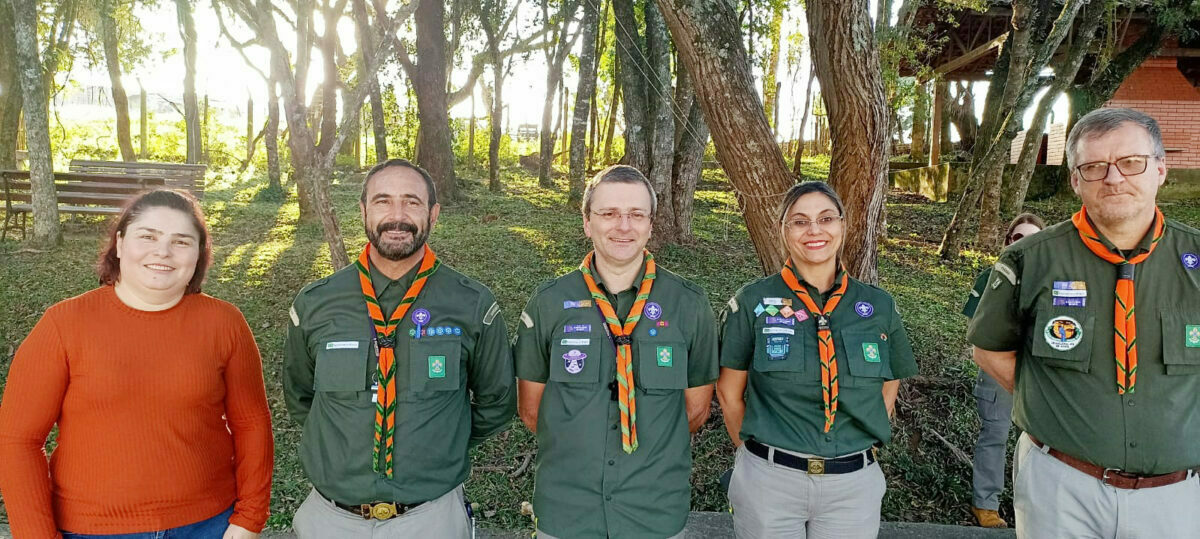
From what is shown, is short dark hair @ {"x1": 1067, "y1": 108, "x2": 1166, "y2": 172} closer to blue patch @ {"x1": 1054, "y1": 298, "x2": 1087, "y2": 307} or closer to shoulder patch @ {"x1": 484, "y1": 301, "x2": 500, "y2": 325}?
Result: blue patch @ {"x1": 1054, "y1": 298, "x2": 1087, "y2": 307}

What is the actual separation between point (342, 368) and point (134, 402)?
61cm

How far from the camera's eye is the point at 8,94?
37.4 feet

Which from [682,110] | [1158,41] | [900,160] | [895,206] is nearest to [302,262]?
[682,110]

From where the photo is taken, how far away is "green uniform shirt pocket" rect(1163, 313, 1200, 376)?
2.49m

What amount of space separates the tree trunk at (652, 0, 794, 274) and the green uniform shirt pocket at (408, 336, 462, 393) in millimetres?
2609

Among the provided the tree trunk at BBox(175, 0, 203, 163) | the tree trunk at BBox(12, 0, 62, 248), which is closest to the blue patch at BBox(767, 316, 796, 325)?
the tree trunk at BBox(12, 0, 62, 248)

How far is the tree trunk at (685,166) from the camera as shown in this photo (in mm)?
9576

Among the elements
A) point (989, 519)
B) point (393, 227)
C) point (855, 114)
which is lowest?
point (989, 519)

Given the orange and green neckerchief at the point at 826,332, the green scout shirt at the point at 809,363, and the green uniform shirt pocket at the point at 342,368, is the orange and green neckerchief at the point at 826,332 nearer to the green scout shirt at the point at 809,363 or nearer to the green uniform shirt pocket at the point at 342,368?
the green scout shirt at the point at 809,363

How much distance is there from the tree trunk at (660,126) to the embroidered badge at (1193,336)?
7.00 metres

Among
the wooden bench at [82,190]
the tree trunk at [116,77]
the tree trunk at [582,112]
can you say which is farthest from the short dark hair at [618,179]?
the tree trunk at [116,77]

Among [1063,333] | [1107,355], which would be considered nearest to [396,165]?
[1063,333]

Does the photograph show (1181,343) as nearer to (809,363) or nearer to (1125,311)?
(1125,311)

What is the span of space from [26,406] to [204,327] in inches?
19.9
